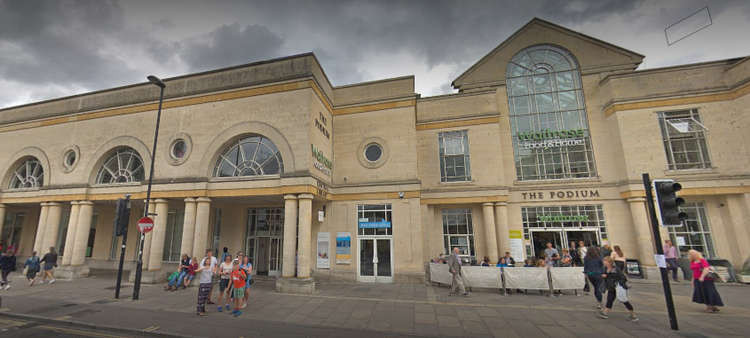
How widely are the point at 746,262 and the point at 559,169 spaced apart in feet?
25.7

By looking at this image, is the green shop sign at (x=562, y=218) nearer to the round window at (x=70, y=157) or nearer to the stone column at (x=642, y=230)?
the stone column at (x=642, y=230)

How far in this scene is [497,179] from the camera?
15070mm

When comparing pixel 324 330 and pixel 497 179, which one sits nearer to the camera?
pixel 324 330

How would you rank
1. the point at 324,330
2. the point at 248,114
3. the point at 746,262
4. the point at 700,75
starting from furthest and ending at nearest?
the point at 700,75 < the point at 248,114 < the point at 746,262 < the point at 324,330

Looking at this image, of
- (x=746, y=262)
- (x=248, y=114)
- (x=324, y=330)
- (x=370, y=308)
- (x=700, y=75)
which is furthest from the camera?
(x=700, y=75)

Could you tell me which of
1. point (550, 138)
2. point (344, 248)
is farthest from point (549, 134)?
point (344, 248)

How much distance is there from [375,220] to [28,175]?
20.8 metres

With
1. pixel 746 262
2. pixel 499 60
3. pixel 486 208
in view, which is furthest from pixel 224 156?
pixel 746 262

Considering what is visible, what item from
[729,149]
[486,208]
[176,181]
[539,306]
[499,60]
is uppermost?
[499,60]

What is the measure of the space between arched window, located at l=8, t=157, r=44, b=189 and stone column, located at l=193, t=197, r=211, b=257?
12140mm

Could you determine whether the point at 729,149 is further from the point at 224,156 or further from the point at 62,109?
the point at 62,109

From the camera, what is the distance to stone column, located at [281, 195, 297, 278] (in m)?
11.2

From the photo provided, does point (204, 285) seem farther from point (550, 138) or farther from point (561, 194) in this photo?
point (550, 138)

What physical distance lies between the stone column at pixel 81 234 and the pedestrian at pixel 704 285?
24.2 meters
